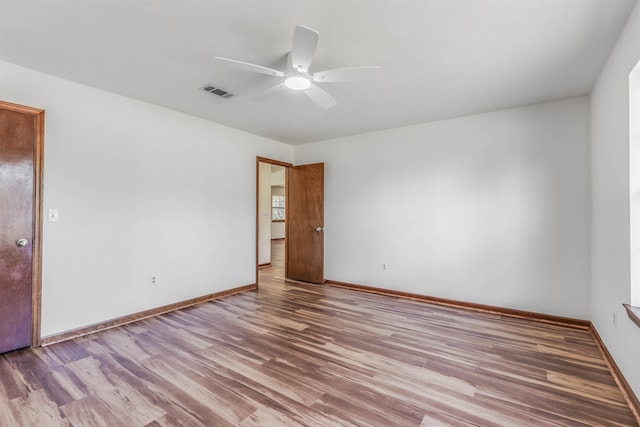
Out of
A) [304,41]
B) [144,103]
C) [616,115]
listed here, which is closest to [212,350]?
[304,41]

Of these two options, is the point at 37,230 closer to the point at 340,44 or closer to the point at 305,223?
the point at 340,44

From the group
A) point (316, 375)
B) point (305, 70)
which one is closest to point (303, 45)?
point (305, 70)

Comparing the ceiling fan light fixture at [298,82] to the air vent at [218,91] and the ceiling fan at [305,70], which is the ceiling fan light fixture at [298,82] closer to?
the ceiling fan at [305,70]

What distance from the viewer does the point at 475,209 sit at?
3.83 m

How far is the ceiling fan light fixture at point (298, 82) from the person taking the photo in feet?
7.67

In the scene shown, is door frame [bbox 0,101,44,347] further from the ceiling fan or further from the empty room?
the ceiling fan

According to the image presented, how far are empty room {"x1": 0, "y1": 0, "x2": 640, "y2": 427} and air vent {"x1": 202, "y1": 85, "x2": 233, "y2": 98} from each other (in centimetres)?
5

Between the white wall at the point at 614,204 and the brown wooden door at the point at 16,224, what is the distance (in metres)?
4.74

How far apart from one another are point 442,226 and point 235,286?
3.25 metres

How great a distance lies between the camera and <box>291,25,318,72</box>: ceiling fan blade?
1731 millimetres

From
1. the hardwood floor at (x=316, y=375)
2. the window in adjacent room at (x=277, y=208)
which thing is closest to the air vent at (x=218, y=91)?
the hardwood floor at (x=316, y=375)

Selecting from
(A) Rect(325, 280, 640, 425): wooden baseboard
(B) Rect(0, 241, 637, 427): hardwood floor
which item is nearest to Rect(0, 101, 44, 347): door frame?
(B) Rect(0, 241, 637, 427): hardwood floor

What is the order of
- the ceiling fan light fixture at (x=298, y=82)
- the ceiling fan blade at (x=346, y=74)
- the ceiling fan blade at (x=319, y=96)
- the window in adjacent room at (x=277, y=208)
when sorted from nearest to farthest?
the ceiling fan blade at (x=346, y=74) → the ceiling fan light fixture at (x=298, y=82) → the ceiling fan blade at (x=319, y=96) → the window in adjacent room at (x=277, y=208)

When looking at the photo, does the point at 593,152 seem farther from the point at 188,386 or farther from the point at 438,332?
the point at 188,386
